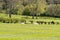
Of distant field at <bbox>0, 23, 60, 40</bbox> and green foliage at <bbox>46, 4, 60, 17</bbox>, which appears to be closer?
distant field at <bbox>0, 23, 60, 40</bbox>

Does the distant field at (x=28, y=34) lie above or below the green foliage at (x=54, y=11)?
above

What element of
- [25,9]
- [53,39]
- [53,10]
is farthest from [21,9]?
[53,39]

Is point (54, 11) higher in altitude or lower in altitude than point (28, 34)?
lower

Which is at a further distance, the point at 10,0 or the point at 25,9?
the point at 25,9

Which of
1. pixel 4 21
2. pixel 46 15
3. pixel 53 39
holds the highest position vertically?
pixel 53 39

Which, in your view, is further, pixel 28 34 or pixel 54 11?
pixel 54 11

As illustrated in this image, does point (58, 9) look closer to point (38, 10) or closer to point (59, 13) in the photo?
point (59, 13)

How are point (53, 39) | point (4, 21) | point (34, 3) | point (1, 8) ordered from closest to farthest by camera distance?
point (53, 39) < point (4, 21) < point (34, 3) < point (1, 8)

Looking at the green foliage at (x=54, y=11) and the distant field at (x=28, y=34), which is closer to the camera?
the distant field at (x=28, y=34)

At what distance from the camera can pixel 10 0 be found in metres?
117

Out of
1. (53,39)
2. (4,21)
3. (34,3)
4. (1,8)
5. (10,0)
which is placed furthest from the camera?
(1,8)

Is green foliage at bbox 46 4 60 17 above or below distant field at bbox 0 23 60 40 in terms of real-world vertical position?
below

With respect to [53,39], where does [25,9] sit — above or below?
below

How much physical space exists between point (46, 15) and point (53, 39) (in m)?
96.4
